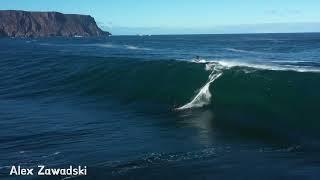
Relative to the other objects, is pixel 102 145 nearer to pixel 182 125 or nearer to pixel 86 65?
pixel 182 125

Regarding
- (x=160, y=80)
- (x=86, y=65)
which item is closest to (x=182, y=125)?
(x=160, y=80)

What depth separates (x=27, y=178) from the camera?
1373 centimetres

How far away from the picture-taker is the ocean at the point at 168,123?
14.8m

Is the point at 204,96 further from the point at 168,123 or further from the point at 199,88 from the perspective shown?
the point at 168,123

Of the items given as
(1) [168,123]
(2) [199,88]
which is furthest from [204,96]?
(1) [168,123]

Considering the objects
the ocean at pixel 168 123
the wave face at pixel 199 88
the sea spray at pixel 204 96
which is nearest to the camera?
the ocean at pixel 168 123

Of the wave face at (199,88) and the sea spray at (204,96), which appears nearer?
the wave face at (199,88)

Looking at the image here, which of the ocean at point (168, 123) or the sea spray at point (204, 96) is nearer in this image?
the ocean at point (168, 123)

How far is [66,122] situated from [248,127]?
7470 millimetres

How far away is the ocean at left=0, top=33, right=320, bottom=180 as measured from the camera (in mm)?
14766

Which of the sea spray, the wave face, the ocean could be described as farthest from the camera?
the sea spray

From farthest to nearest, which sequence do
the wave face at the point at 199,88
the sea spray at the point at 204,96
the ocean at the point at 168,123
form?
the sea spray at the point at 204,96, the wave face at the point at 199,88, the ocean at the point at 168,123

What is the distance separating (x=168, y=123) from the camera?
2114 centimetres

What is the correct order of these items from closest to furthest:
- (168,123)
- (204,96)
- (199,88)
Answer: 1. (168,123)
2. (204,96)
3. (199,88)
